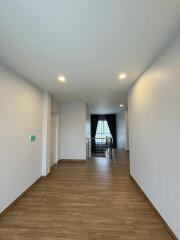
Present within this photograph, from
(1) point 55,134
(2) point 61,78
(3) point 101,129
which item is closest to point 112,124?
(3) point 101,129

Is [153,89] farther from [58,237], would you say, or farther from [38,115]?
[38,115]

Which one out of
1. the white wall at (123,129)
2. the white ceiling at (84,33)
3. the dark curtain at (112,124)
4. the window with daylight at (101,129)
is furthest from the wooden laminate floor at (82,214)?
the window with daylight at (101,129)

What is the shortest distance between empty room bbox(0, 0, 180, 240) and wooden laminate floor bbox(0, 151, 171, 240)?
0.01 meters

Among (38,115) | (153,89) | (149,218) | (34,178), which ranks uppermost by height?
(153,89)

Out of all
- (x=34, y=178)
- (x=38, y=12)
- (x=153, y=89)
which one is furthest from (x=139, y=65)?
(x=34, y=178)

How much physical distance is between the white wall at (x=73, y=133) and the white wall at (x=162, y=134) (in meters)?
3.32

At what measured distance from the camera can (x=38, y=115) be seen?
13.1ft

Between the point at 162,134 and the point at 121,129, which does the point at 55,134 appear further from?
the point at 121,129

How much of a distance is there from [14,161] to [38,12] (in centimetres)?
250

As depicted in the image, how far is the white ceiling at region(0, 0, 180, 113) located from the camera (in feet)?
4.47

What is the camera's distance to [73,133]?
6.17 m

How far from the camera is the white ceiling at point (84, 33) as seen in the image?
136 cm

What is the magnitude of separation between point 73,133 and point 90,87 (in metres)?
2.68

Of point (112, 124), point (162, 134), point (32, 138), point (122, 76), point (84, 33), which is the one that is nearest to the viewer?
point (84, 33)
